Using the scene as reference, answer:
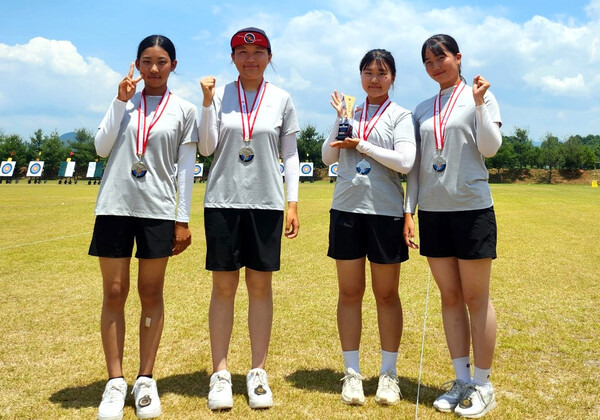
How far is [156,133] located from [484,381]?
248 cm

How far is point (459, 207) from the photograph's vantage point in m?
2.97

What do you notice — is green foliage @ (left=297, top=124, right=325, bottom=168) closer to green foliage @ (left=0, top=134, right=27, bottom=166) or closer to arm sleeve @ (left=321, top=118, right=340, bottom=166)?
green foliage @ (left=0, top=134, right=27, bottom=166)

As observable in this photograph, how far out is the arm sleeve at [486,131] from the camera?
285 cm

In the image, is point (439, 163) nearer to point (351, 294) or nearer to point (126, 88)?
point (351, 294)

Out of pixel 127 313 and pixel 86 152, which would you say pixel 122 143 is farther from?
pixel 86 152

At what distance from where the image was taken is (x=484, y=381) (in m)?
3.05

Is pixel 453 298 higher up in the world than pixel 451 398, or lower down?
higher up

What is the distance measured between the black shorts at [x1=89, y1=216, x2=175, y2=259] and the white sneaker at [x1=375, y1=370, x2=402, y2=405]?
156 cm

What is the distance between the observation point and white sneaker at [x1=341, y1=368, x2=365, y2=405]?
304 centimetres

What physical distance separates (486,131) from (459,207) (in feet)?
1.52

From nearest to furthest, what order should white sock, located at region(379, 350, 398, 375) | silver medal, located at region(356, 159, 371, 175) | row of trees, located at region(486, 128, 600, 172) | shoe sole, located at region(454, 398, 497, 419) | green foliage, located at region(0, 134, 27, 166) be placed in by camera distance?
shoe sole, located at region(454, 398, 497, 419) → silver medal, located at region(356, 159, 371, 175) → white sock, located at region(379, 350, 398, 375) → green foliage, located at region(0, 134, 27, 166) → row of trees, located at region(486, 128, 600, 172)

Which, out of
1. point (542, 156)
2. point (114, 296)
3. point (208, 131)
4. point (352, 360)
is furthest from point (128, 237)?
point (542, 156)

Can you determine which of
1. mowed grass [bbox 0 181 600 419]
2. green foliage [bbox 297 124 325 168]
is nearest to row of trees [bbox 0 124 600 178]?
green foliage [bbox 297 124 325 168]

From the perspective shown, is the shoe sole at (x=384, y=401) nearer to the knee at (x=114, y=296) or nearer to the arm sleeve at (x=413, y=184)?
the arm sleeve at (x=413, y=184)
